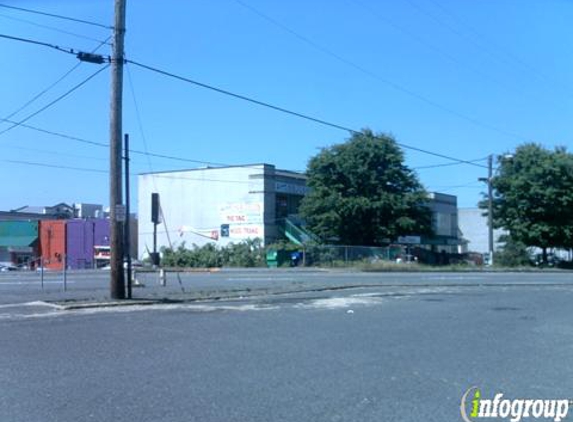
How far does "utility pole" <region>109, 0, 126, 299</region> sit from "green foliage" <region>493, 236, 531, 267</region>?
1608 inches

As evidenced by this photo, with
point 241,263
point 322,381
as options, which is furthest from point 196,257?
point 322,381

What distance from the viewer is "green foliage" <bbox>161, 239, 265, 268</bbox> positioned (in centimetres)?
5316

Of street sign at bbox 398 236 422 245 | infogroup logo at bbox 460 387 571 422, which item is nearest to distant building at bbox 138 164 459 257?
street sign at bbox 398 236 422 245

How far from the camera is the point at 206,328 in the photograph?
12664 millimetres

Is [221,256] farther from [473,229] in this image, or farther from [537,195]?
[473,229]

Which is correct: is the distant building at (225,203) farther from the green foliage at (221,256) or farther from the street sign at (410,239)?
the street sign at (410,239)

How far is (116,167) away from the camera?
1805 centimetres

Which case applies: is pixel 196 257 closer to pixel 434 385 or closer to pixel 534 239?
pixel 534 239

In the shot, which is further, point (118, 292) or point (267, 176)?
→ point (267, 176)

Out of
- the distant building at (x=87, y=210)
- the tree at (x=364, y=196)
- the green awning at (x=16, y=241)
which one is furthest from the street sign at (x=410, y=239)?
the distant building at (x=87, y=210)

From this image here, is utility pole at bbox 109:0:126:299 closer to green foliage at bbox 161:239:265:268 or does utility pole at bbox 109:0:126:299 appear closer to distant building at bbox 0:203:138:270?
green foliage at bbox 161:239:265:268

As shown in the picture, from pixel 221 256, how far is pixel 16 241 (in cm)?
3230

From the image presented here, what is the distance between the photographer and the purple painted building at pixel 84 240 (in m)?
71.2

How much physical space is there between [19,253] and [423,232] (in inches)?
1800
